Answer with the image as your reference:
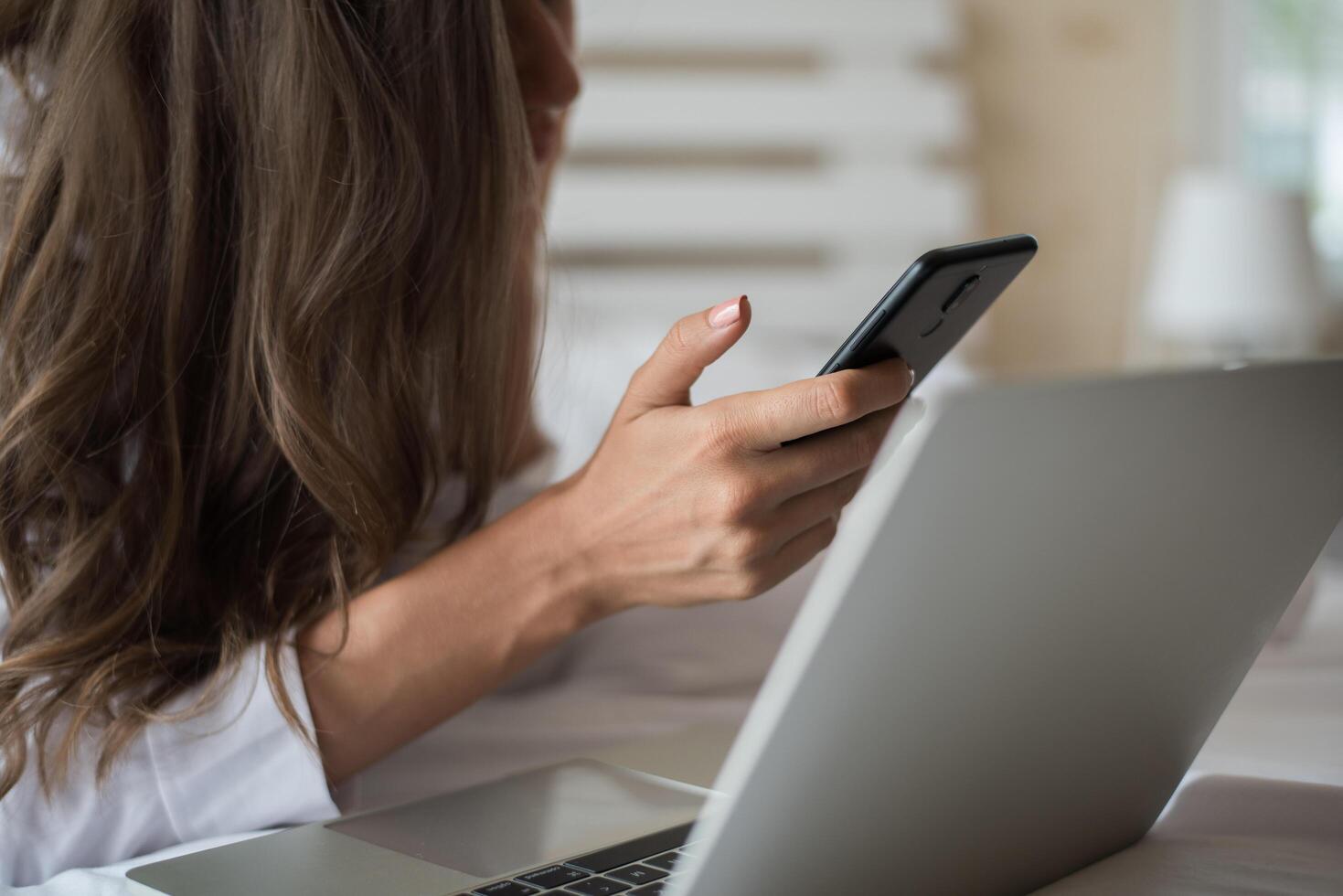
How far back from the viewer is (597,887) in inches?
19.3

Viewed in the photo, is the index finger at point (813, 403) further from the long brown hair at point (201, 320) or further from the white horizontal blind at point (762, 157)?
the white horizontal blind at point (762, 157)

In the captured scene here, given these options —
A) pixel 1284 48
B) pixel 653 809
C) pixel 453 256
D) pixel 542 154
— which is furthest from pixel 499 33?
pixel 1284 48

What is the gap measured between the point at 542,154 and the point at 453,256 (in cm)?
31

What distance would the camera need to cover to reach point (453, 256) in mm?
739

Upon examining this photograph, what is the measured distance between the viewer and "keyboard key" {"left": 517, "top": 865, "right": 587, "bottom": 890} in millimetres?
494

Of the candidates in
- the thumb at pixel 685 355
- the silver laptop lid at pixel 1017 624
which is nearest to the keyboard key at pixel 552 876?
the silver laptop lid at pixel 1017 624

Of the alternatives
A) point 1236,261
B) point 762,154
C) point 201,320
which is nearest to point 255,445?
point 201,320

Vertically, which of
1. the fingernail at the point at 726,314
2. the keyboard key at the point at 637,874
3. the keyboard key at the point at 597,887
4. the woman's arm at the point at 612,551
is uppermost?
the fingernail at the point at 726,314

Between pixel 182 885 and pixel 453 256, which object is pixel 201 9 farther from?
pixel 182 885

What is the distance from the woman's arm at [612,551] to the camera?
60 centimetres

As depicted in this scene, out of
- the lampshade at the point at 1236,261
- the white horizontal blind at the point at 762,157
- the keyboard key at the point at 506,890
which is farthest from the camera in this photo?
the lampshade at the point at 1236,261

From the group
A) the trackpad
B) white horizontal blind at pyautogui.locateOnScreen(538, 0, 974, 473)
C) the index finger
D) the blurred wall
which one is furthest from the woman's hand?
the blurred wall

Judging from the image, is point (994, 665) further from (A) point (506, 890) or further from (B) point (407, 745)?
(B) point (407, 745)

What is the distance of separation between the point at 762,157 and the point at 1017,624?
7.48 ft
